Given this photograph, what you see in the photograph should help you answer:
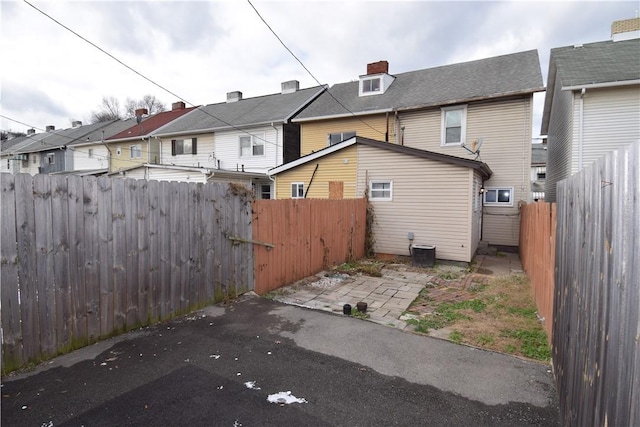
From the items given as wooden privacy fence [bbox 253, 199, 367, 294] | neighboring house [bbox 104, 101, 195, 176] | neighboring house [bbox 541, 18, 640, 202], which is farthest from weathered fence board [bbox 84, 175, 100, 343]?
neighboring house [bbox 104, 101, 195, 176]

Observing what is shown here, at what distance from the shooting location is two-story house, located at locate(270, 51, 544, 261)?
9.90 metres

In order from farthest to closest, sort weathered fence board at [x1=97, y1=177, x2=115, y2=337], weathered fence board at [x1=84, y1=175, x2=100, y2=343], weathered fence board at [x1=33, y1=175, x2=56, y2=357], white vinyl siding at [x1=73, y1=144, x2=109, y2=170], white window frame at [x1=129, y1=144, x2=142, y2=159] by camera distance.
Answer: white vinyl siding at [x1=73, y1=144, x2=109, y2=170] < white window frame at [x1=129, y1=144, x2=142, y2=159] < weathered fence board at [x1=97, y1=177, x2=115, y2=337] < weathered fence board at [x1=84, y1=175, x2=100, y2=343] < weathered fence board at [x1=33, y1=175, x2=56, y2=357]

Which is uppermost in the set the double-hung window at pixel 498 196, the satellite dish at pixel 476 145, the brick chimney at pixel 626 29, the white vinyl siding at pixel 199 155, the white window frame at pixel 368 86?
the brick chimney at pixel 626 29

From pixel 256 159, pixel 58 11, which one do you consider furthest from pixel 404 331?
pixel 256 159

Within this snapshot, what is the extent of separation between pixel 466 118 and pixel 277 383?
43.4ft

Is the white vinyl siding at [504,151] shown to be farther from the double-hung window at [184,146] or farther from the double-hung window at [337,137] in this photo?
the double-hung window at [184,146]

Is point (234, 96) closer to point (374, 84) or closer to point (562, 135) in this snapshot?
point (374, 84)

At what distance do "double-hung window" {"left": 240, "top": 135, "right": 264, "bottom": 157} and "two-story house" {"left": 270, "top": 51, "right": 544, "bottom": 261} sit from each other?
259 cm

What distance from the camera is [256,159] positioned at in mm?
18562

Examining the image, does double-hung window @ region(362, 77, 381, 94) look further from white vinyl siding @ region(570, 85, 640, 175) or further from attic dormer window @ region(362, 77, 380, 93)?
white vinyl siding @ region(570, 85, 640, 175)

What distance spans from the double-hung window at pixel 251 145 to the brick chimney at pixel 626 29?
53.1 feet

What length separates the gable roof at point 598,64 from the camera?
1048 cm

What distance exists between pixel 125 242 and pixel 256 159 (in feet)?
48.0

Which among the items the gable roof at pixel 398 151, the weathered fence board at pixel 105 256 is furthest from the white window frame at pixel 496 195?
the weathered fence board at pixel 105 256
